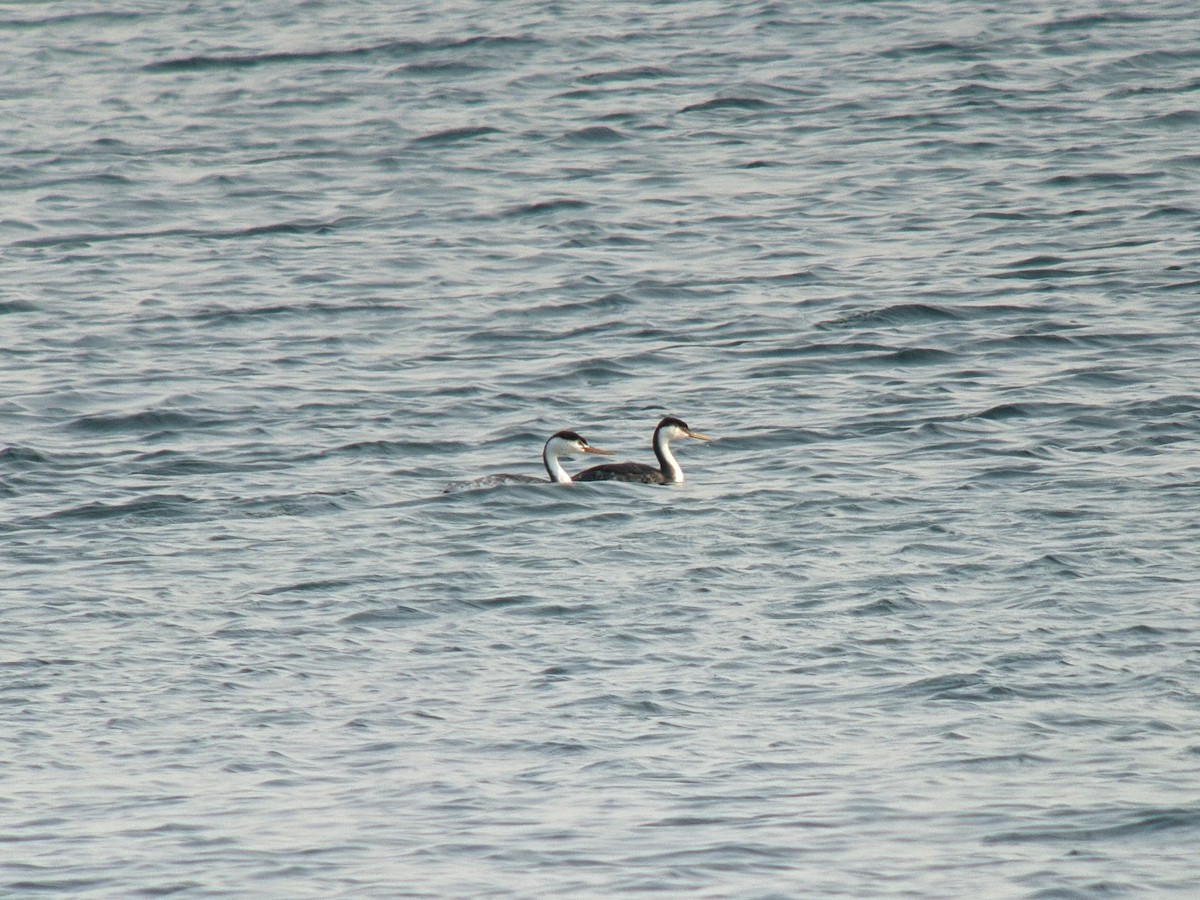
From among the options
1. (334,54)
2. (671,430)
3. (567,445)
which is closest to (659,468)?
(671,430)

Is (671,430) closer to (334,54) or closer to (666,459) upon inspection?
(666,459)

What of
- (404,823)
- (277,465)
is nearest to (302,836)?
(404,823)

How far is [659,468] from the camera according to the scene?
16953 mm

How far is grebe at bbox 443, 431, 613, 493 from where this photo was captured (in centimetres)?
1616

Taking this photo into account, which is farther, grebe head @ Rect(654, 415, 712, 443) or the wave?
the wave

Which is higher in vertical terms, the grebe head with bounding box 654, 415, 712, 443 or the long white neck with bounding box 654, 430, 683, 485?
the grebe head with bounding box 654, 415, 712, 443

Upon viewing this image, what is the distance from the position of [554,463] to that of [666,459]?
950 mm

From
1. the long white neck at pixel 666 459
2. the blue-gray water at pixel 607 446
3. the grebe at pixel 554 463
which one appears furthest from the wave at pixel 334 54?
the long white neck at pixel 666 459

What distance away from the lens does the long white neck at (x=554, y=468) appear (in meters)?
16.8

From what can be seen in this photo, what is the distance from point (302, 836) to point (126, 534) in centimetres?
616

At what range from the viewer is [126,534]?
49.1 feet

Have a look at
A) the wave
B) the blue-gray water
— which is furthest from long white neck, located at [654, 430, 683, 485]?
the wave

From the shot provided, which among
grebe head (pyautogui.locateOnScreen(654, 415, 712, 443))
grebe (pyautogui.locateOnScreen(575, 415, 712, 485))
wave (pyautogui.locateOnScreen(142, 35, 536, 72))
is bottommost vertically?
grebe (pyautogui.locateOnScreen(575, 415, 712, 485))

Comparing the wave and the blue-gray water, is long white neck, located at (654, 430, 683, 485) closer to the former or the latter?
the blue-gray water
